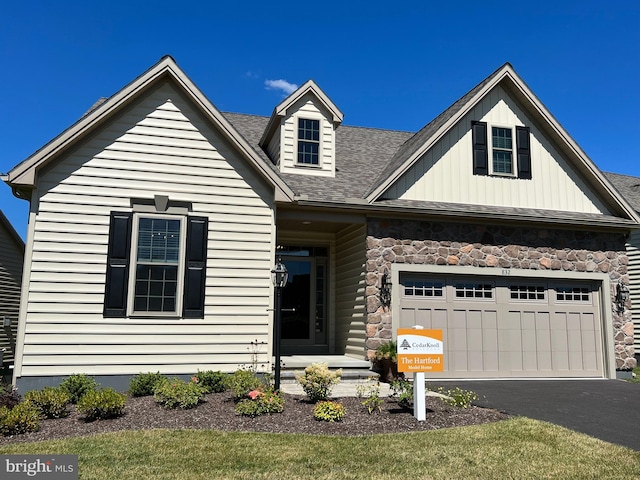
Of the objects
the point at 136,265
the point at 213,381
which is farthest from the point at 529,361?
the point at 136,265

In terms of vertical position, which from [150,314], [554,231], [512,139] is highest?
[512,139]

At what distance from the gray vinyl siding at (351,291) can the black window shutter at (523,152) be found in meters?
4.48

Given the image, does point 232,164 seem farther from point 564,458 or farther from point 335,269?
point 564,458

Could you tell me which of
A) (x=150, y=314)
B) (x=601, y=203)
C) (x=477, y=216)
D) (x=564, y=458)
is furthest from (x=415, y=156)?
(x=564, y=458)

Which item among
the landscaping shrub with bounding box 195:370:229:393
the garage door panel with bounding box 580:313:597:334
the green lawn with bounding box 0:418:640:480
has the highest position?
the garage door panel with bounding box 580:313:597:334

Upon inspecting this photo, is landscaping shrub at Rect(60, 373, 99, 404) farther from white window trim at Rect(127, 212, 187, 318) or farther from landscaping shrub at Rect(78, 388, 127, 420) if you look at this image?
white window trim at Rect(127, 212, 187, 318)

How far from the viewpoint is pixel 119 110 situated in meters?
10.1

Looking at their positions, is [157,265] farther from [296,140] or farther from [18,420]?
[296,140]

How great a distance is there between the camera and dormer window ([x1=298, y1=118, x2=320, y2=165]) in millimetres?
13039

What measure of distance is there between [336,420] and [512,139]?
9.04 metres

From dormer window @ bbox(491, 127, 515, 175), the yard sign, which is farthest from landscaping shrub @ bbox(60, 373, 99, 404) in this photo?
dormer window @ bbox(491, 127, 515, 175)

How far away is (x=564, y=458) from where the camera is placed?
5.85 metres

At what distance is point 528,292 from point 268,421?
823cm

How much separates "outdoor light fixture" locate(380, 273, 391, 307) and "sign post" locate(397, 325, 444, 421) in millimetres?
3688
